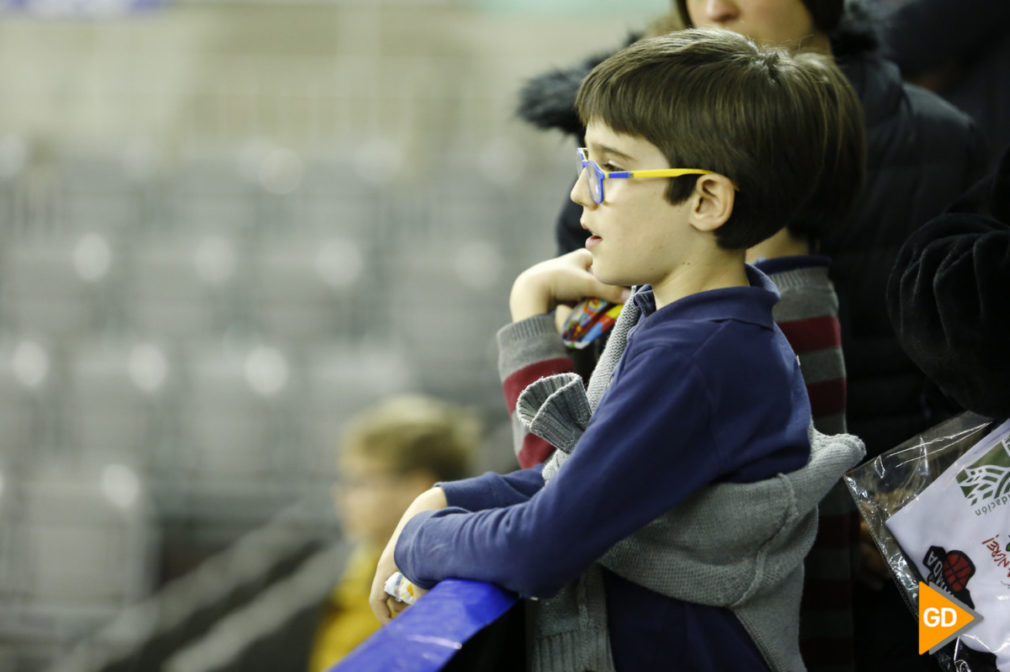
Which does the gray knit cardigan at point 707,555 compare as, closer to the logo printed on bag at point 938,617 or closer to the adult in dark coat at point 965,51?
the logo printed on bag at point 938,617

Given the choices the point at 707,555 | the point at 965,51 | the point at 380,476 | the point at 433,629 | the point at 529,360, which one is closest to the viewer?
the point at 433,629

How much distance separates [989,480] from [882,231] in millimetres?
422

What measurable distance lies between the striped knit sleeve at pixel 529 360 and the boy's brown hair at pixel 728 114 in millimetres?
239

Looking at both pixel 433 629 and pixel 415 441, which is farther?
pixel 415 441

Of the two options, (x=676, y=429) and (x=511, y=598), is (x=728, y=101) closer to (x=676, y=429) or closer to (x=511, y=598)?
(x=676, y=429)

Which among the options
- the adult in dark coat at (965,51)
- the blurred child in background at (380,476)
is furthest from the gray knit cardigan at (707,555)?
the blurred child in background at (380,476)

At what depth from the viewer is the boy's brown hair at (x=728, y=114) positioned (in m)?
Answer: 0.83

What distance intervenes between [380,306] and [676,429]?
3.86m

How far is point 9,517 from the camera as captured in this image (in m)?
3.29

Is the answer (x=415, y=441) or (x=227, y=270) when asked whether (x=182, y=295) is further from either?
(x=415, y=441)

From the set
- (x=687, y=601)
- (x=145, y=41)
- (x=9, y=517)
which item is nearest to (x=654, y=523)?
(x=687, y=601)

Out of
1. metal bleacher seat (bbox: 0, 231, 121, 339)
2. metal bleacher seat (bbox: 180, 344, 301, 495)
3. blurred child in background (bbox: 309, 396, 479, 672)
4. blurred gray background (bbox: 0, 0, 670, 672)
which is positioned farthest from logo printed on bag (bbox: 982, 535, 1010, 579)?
metal bleacher seat (bbox: 0, 231, 121, 339)

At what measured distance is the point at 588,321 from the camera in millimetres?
1076

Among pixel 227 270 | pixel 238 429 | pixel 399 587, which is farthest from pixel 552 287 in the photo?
pixel 227 270
